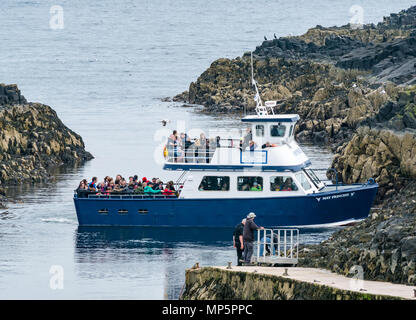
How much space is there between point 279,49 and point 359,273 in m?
98.1

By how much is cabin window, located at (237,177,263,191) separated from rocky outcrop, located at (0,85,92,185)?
18.4m

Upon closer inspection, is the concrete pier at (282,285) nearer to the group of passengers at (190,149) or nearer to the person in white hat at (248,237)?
the person in white hat at (248,237)

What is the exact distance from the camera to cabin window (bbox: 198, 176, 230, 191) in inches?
1694

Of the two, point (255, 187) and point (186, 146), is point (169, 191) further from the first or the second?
point (255, 187)

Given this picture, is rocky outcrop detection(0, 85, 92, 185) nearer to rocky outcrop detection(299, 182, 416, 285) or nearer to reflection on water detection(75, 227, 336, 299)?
reflection on water detection(75, 227, 336, 299)

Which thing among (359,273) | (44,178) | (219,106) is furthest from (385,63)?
(359,273)

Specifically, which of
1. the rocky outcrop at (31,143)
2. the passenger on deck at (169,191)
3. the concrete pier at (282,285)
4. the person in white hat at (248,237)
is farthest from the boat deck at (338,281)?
the rocky outcrop at (31,143)

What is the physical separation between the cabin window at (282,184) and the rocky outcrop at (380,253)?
1098 centimetres

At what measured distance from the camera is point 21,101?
221 feet

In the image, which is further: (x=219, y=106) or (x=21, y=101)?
(x=219, y=106)

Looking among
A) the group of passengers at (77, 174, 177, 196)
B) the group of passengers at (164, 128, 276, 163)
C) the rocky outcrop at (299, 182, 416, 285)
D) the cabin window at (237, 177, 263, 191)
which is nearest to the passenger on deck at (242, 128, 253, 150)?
the group of passengers at (164, 128, 276, 163)

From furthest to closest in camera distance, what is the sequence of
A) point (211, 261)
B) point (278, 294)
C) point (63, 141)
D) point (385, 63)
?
point (385, 63) → point (63, 141) → point (211, 261) → point (278, 294)

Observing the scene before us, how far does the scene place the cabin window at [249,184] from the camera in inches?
1689
